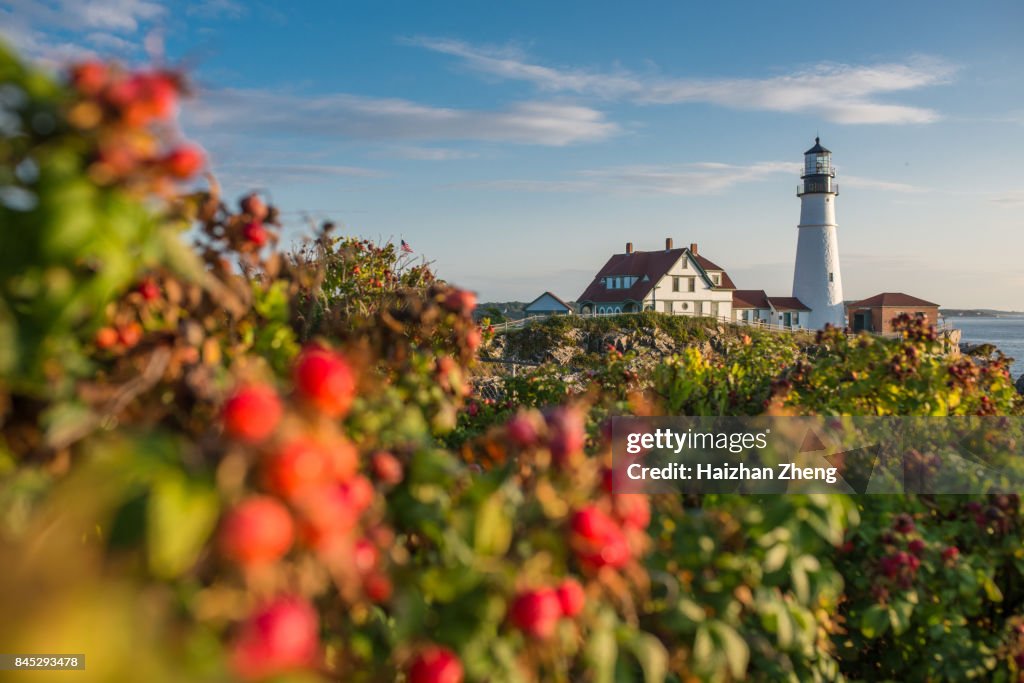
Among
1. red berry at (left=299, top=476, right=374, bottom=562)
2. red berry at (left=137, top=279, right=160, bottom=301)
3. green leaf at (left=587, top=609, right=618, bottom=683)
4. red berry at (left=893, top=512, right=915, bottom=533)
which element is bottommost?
red berry at (left=893, top=512, right=915, bottom=533)

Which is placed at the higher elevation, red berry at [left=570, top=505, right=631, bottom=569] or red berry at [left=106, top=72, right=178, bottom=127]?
red berry at [left=106, top=72, right=178, bottom=127]

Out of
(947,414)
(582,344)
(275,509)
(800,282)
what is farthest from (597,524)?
(800,282)

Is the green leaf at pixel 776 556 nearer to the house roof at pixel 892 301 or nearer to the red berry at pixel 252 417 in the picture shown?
the red berry at pixel 252 417

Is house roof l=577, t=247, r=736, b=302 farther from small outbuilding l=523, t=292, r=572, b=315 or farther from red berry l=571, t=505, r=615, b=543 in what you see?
red berry l=571, t=505, r=615, b=543

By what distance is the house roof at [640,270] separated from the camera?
48191mm

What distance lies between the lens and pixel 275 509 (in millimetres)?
1076

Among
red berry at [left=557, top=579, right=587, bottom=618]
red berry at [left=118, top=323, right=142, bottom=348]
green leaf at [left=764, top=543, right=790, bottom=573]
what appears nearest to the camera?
red berry at [left=557, top=579, right=587, bottom=618]

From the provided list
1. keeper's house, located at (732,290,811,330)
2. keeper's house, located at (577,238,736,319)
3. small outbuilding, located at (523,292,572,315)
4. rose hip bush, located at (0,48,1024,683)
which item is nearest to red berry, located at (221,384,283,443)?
rose hip bush, located at (0,48,1024,683)

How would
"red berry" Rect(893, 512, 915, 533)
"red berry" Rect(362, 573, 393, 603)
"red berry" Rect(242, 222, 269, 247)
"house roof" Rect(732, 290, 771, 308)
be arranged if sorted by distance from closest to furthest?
"red berry" Rect(362, 573, 393, 603) → "red berry" Rect(242, 222, 269, 247) → "red berry" Rect(893, 512, 915, 533) → "house roof" Rect(732, 290, 771, 308)

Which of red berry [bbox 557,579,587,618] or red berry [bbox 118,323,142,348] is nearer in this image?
red berry [bbox 557,579,587,618]

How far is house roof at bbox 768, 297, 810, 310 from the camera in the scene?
2100 inches

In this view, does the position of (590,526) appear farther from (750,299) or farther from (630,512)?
(750,299)

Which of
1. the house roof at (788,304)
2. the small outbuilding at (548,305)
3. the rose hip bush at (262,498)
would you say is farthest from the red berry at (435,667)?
the house roof at (788,304)

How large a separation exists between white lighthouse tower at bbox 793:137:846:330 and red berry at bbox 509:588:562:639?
54033mm
